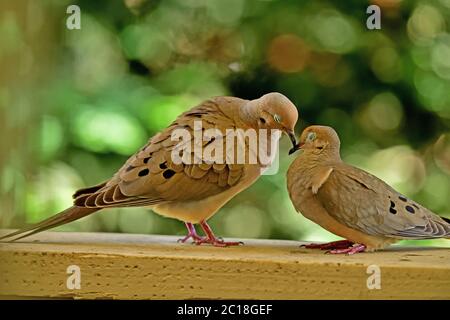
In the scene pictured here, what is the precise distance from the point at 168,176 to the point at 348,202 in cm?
23

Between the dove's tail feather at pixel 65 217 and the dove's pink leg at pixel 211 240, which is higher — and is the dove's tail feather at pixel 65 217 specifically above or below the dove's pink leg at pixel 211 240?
above

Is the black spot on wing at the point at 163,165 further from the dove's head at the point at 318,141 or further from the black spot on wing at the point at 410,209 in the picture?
the black spot on wing at the point at 410,209

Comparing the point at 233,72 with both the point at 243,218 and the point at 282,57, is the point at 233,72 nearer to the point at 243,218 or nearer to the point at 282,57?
the point at 282,57

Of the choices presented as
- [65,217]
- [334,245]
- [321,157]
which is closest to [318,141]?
[321,157]

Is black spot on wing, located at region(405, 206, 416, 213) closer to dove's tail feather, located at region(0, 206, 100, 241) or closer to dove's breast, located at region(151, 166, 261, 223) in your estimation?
dove's breast, located at region(151, 166, 261, 223)

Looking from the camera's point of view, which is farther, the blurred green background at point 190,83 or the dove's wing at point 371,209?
the blurred green background at point 190,83

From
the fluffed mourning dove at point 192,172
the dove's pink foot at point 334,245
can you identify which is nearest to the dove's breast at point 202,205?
the fluffed mourning dove at point 192,172

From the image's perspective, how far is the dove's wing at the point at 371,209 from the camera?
37.0 inches

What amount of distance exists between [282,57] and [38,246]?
1.41ft

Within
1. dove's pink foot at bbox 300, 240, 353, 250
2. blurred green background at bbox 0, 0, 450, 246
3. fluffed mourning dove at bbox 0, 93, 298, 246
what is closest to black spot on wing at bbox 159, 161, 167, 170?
fluffed mourning dove at bbox 0, 93, 298, 246

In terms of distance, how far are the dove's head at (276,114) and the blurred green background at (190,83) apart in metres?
0.09

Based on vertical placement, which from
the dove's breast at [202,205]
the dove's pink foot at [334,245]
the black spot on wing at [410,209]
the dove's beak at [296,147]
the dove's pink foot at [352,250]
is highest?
the dove's beak at [296,147]

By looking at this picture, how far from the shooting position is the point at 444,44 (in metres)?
1.09

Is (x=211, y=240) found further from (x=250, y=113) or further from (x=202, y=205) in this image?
(x=250, y=113)
